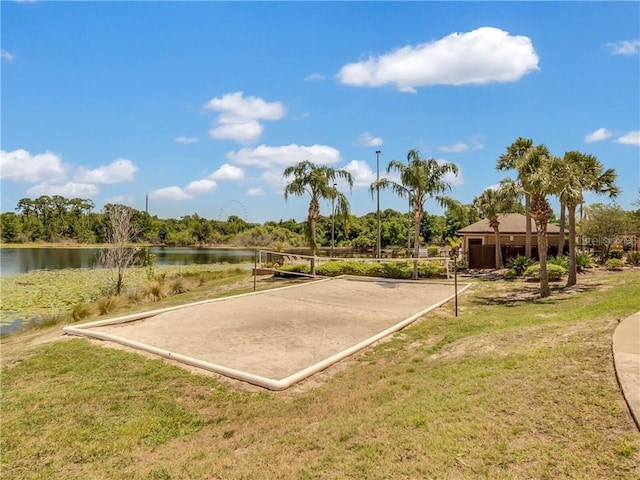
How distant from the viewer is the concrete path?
12.9ft

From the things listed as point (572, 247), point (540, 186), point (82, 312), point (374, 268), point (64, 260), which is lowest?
point (82, 312)

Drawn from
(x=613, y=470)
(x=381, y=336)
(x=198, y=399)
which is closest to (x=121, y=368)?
(x=198, y=399)

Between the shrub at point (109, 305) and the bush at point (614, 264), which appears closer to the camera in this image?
the shrub at point (109, 305)

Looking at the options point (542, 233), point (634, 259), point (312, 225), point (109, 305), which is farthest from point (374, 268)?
point (634, 259)

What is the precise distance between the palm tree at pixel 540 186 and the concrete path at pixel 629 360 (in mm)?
7466

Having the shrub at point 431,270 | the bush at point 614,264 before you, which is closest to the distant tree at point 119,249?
the shrub at point 431,270

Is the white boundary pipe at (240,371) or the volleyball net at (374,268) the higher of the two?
the volleyball net at (374,268)

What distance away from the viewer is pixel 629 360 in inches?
192

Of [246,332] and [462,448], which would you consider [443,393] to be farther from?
[246,332]

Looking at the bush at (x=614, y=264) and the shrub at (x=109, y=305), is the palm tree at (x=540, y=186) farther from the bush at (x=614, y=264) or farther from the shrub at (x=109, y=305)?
the shrub at (x=109, y=305)

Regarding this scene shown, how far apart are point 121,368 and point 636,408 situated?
7.13m

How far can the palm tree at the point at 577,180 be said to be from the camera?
556 inches

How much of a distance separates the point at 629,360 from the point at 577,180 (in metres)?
11.4

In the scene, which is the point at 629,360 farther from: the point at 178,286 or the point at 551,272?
the point at 178,286
